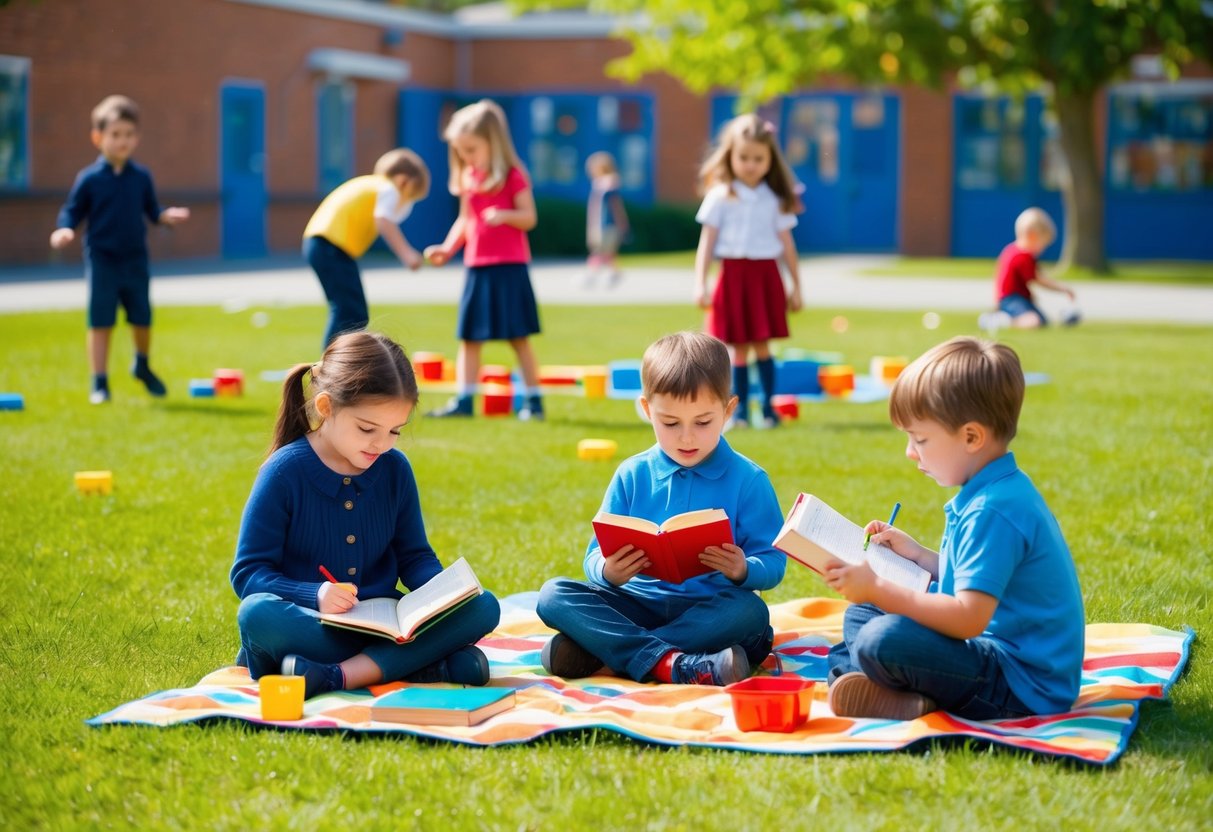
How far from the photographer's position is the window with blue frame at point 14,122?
2244 centimetres

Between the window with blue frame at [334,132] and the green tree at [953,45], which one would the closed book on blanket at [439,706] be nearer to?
the green tree at [953,45]

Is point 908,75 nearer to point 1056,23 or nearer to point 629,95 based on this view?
point 1056,23

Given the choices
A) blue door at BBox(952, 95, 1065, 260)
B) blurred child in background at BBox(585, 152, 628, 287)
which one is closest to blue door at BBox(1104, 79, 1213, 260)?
blue door at BBox(952, 95, 1065, 260)

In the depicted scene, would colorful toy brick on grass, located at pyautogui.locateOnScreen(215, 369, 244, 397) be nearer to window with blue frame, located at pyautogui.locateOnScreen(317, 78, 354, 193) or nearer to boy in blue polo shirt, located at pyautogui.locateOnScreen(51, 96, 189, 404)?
boy in blue polo shirt, located at pyautogui.locateOnScreen(51, 96, 189, 404)

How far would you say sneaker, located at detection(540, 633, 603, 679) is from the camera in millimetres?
4461

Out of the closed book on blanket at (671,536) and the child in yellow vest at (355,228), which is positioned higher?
the child in yellow vest at (355,228)

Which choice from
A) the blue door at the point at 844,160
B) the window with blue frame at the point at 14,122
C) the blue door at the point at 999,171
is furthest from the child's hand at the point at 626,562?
the blue door at the point at 844,160

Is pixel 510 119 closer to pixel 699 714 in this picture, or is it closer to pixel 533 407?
pixel 533 407

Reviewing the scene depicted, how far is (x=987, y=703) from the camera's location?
3883mm

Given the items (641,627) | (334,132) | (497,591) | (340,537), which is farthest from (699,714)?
(334,132)

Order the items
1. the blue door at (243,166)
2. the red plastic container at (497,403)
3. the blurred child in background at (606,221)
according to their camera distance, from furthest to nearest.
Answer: the blue door at (243,166)
the blurred child in background at (606,221)
the red plastic container at (497,403)

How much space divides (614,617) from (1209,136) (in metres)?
27.1

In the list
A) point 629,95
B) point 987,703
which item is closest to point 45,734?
point 987,703

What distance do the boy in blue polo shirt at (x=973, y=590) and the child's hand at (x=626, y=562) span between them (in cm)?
63
